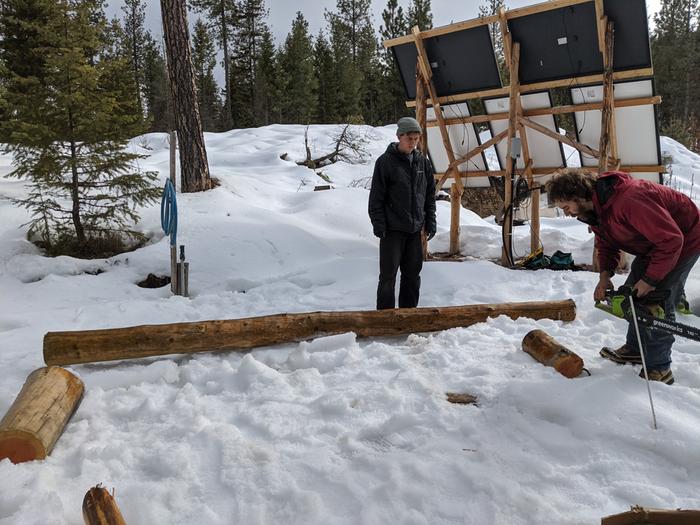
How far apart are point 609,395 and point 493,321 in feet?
5.72

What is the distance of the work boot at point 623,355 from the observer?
3.57 m

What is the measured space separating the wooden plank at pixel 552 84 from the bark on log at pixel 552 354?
460cm

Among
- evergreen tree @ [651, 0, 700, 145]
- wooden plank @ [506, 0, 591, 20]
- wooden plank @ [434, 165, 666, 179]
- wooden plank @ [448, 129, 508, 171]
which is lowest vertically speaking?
wooden plank @ [434, 165, 666, 179]

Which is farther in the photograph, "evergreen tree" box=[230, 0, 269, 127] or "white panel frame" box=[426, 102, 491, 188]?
"evergreen tree" box=[230, 0, 269, 127]

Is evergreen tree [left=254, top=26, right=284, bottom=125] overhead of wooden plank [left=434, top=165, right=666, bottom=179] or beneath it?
overhead

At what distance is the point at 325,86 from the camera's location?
3381cm

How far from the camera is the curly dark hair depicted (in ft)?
10.4

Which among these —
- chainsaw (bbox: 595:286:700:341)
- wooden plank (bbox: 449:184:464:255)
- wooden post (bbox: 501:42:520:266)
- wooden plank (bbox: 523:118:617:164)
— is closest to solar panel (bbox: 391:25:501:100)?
wooden post (bbox: 501:42:520:266)

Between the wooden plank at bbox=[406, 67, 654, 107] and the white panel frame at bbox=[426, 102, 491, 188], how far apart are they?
1.24 feet

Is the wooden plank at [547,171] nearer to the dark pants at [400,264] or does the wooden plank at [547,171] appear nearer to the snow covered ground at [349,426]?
the snow covered ground at [349,426]

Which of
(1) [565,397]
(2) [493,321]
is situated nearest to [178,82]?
(2) [493,321]

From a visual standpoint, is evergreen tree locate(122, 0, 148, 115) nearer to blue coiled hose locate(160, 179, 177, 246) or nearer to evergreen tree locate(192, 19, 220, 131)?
evergreen tree locate(192, 19, 220, 131)

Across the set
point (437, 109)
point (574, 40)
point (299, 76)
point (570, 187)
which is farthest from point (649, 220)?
point (299, 76)

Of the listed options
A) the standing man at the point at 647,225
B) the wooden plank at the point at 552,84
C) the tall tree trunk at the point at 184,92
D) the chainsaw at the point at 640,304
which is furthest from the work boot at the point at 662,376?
the tall tree trunk at the point at 184,92
